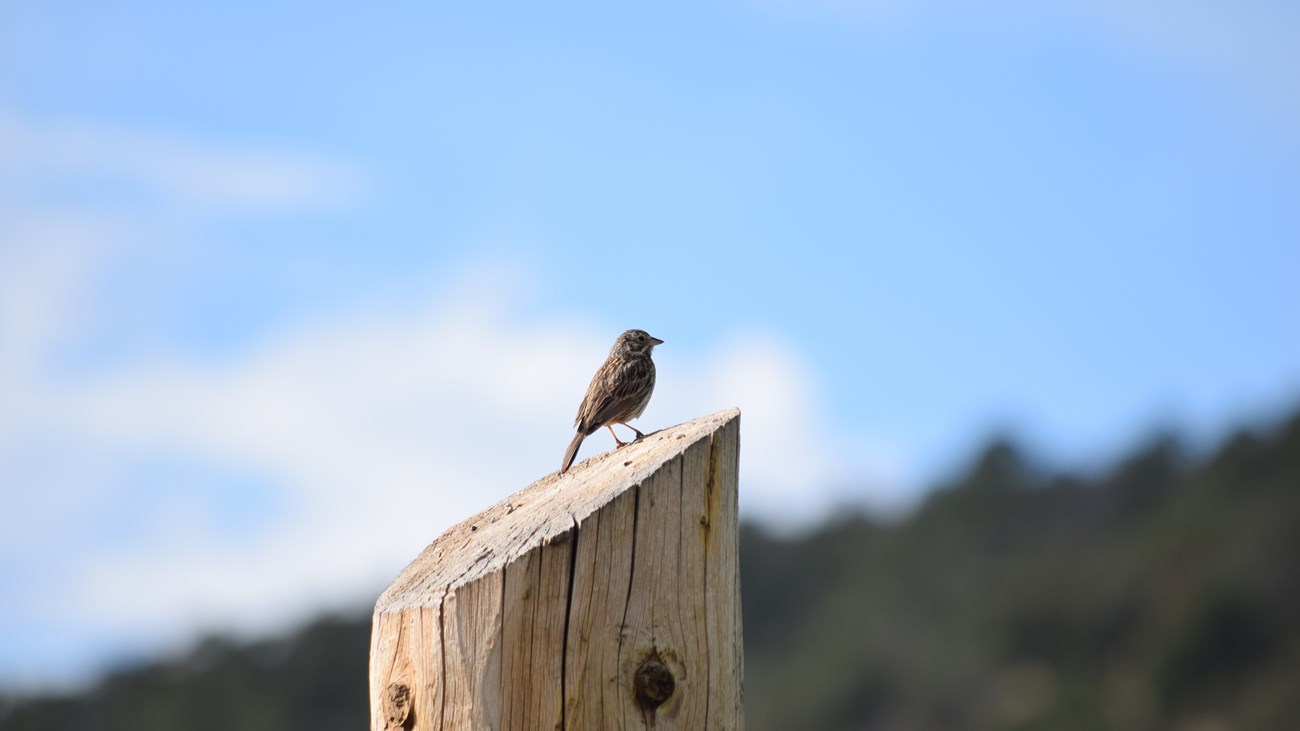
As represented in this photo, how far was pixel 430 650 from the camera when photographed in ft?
13.9

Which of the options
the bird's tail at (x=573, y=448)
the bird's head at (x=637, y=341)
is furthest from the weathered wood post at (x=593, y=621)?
the bird's head at (x=637, y=341)

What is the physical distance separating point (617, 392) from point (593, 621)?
4013mm

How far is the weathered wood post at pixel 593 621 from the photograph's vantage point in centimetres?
413

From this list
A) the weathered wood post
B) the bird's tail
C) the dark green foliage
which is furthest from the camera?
the dark green foliage

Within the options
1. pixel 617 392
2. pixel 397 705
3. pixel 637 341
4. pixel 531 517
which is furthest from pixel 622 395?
pixel 397 705

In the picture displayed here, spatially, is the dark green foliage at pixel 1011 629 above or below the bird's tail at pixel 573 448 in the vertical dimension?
above

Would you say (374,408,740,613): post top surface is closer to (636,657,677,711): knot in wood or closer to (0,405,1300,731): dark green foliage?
(636,657,677,711): knot in wood

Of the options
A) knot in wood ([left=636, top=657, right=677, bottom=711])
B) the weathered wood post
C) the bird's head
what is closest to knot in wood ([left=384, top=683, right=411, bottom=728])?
the weathered wood post

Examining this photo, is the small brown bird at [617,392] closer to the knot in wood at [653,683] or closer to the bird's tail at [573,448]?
the bird's tail at [573,448]

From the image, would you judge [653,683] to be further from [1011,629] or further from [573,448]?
[1011,629]

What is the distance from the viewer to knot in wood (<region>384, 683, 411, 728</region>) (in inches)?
170

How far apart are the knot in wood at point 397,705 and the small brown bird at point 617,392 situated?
3367 mm

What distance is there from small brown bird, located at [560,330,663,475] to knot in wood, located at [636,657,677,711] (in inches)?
137

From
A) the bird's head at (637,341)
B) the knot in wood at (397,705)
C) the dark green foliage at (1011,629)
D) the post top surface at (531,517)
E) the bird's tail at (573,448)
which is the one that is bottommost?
the knot in wood at (397,705)
